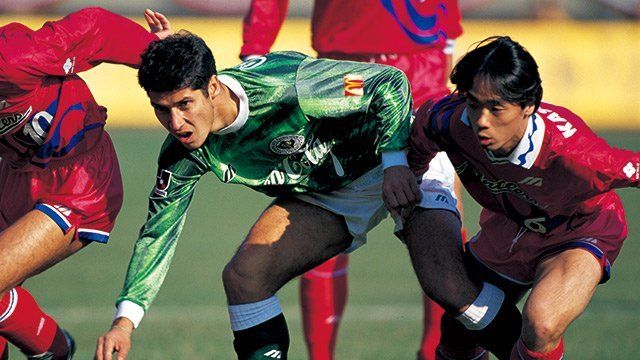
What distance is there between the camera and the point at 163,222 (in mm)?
5449

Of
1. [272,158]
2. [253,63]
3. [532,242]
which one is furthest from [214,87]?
[532,242]

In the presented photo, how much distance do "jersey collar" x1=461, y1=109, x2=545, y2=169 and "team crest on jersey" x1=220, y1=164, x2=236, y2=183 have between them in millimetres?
1290

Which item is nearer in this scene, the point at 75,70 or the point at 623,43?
the point at 75,70

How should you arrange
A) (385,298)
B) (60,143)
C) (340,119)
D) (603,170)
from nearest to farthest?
(603,170), (340,119), (60,143), (385,298)

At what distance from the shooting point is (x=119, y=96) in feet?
67.7

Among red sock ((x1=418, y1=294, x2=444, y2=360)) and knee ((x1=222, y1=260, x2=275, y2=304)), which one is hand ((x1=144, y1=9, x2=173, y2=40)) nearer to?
knee ((x1=222, y1=260, x2=275, y2=304))

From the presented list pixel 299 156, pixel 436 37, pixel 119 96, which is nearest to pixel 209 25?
pixel 119 96

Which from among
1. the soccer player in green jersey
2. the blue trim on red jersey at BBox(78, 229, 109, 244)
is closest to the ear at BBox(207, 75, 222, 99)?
the soccer player in green jersey

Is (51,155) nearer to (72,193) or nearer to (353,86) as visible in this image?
(72,193)

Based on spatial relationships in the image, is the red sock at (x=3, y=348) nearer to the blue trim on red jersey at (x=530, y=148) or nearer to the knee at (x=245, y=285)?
the knee at (x=245, y=285)

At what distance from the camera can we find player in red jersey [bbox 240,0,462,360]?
6973mm

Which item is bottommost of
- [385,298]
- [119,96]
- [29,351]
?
[119,96]

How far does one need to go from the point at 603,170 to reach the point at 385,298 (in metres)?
4.71

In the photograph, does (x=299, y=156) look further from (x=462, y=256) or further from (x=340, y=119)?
(x=462, y=256)
